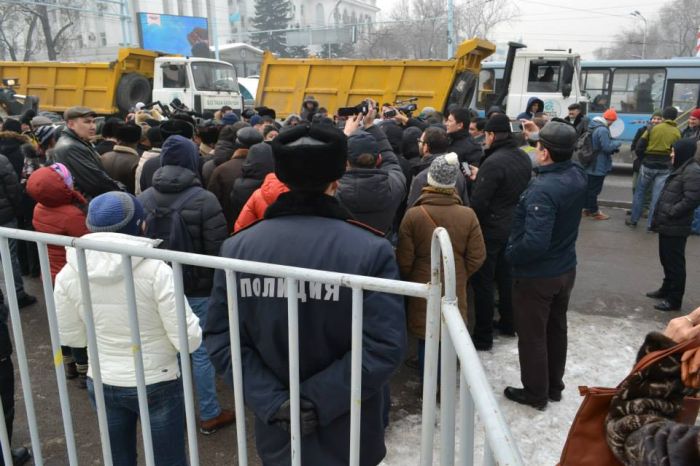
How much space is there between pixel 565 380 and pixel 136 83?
13828 mm

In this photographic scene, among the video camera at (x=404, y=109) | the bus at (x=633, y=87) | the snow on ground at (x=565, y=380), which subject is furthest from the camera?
the bus at (x=633, y=87)

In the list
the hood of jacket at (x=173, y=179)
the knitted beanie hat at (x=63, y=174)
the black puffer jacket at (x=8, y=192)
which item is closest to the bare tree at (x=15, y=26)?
the black puffer jacket at (x=8, y=192)

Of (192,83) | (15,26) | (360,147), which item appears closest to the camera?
(360,147)

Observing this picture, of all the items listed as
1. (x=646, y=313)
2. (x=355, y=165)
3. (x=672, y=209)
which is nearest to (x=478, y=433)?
(x=355, y=165)

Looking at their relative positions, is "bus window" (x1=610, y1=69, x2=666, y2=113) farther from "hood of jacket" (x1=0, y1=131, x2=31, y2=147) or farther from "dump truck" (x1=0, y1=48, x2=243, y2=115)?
"hood of jacket" (x1=0, y1=131, x2=31, y2=147)

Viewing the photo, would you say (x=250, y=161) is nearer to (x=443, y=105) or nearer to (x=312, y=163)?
(x=312, y=163)

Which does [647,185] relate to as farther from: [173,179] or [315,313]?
[315,313]

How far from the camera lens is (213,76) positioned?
1455cm

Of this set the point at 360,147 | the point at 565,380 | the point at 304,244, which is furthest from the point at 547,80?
the point at 304,244

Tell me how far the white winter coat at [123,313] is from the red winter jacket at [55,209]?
4.70ft

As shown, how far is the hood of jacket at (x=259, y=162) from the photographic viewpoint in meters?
4.16

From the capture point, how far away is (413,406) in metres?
3.69

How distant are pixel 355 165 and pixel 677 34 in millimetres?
78930

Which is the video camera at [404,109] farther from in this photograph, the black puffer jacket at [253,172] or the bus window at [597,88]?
the bus window at [597,88]
